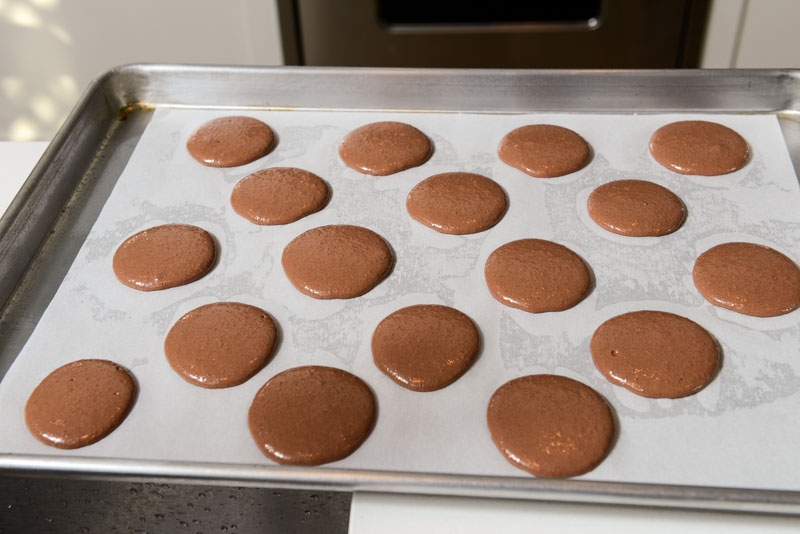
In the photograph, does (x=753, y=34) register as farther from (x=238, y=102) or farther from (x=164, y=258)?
(x=164, y=258)

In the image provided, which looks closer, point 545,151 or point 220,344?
point 220,344

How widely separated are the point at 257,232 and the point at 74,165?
0.33 meters

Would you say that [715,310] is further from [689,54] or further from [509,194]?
[689,54]

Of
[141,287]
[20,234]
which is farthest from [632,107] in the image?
[20,234]

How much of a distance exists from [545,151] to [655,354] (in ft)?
1.34

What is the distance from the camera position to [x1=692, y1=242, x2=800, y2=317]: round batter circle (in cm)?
101

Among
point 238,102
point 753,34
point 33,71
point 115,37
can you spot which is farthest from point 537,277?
point 33,71

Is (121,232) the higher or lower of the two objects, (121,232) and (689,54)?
the higher

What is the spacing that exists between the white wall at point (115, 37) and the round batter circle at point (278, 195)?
32.6 inches

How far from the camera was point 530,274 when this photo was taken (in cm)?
105

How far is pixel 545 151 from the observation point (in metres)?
1.22

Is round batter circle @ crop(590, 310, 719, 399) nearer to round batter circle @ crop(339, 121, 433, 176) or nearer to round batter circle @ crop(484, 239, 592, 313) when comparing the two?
round batter circle @ crop(484, 239, 592, 313)

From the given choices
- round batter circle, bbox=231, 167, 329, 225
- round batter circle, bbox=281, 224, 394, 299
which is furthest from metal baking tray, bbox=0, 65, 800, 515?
round batter circle, bbox=281, 224, 394, 299

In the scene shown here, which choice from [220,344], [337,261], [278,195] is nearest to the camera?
[220,344]
